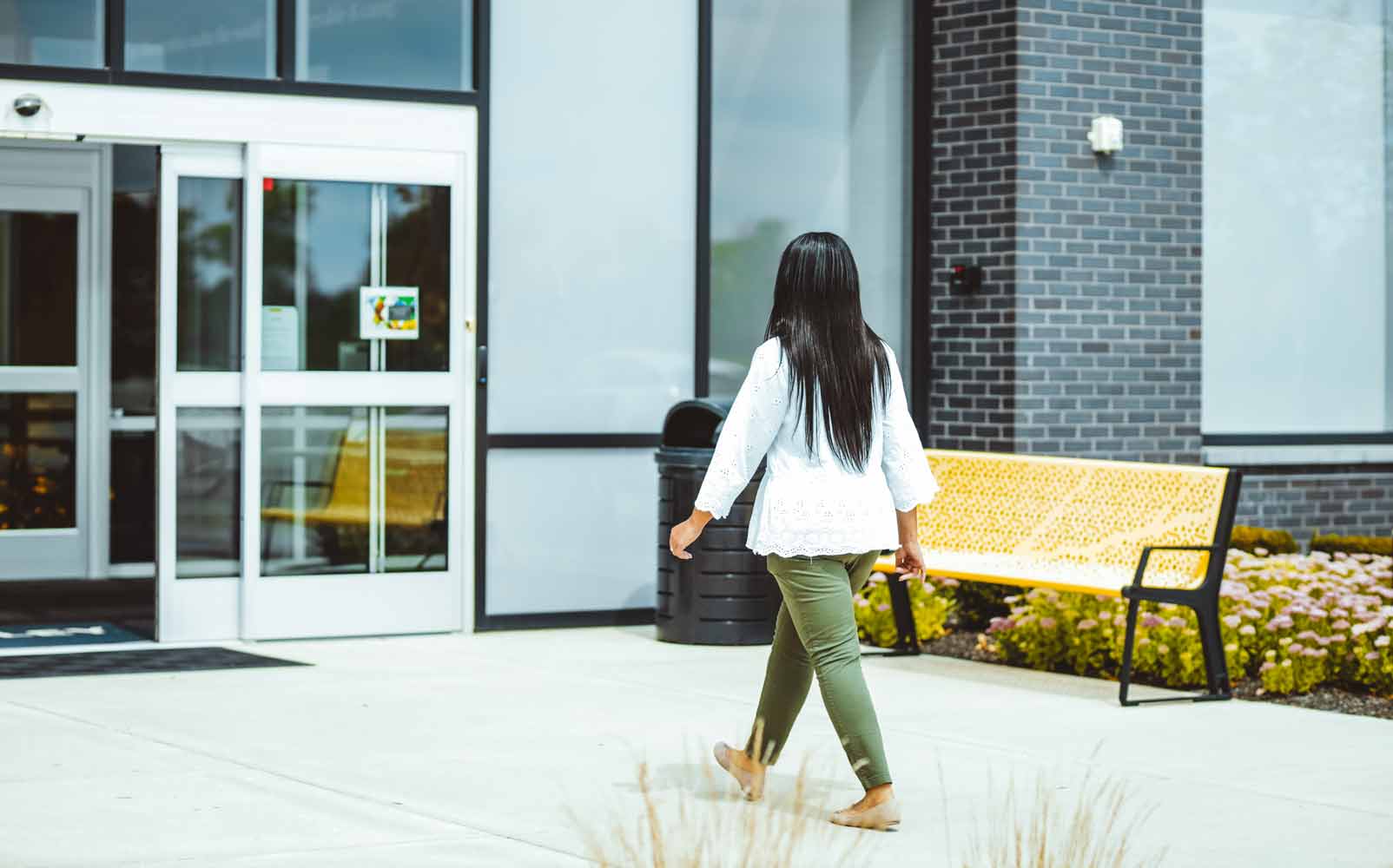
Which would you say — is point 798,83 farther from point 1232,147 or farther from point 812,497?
point 812,497

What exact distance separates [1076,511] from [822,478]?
373cm

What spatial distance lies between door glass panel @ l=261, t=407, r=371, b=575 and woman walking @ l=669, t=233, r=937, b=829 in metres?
4.45

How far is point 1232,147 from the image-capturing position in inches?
496

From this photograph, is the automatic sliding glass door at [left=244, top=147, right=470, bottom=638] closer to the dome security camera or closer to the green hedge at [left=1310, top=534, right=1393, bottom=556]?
the dome security camera

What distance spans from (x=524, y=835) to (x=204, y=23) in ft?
18.1

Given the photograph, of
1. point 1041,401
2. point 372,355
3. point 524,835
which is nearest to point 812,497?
point 524,835

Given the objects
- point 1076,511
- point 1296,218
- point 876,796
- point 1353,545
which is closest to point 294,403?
point 1076,511

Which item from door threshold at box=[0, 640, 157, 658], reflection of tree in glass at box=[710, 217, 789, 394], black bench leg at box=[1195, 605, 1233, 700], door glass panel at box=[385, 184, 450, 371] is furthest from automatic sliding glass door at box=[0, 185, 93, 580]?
black bench leg at box=[1195, 605, 1233, 700]

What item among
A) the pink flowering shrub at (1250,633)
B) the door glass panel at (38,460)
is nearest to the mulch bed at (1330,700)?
the pink flowering shrub at (1250,633)

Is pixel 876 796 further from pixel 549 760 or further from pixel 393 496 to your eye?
pixel 393 496

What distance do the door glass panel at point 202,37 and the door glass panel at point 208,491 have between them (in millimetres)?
1686

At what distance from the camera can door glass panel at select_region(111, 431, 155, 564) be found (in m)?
13.4

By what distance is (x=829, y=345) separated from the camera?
5.91 m

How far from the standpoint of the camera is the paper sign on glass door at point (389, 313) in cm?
1005
